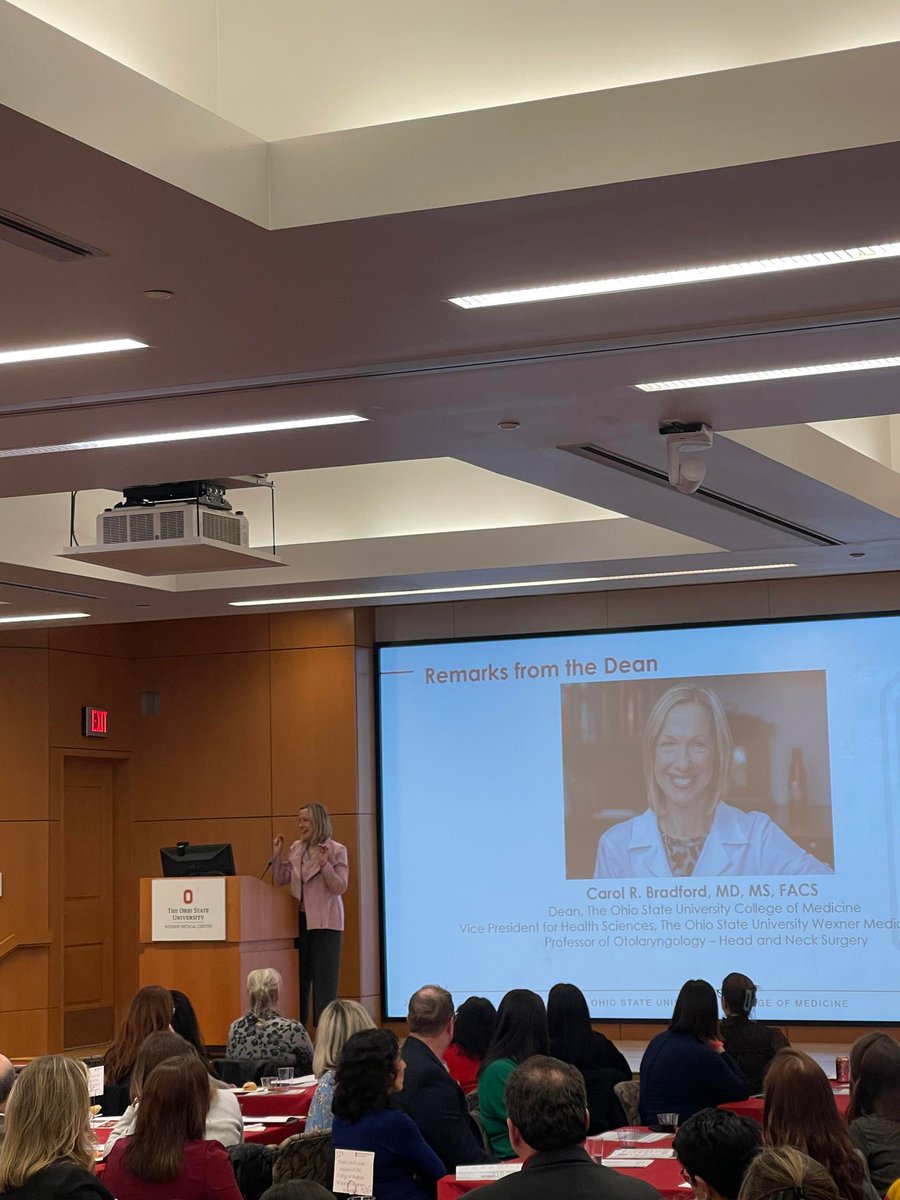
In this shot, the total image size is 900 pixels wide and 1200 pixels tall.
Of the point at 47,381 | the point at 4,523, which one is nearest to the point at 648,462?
the point at 47,381

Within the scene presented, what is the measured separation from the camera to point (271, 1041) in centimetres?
829

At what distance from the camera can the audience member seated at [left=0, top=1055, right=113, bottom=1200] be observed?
4.07 meters

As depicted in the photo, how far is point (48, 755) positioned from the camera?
13062 millimetres

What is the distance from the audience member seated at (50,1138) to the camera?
407cm

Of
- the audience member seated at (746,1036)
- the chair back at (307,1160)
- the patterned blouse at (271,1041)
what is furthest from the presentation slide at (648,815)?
the chair back at (307,1160)

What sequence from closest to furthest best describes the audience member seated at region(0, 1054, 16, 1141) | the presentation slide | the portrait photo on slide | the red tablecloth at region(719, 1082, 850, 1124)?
the audience member seated at region(0, 1054, 16, 1141), the red tablecloth at region(719, 1082, 850, 1124), the presentation slide, the portrait photo on slide

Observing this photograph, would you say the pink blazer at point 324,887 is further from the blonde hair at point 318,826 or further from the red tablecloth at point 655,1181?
the red tablecloth at point 655,1181

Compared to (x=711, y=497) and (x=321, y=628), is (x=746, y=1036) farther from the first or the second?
(x=321, y=628)

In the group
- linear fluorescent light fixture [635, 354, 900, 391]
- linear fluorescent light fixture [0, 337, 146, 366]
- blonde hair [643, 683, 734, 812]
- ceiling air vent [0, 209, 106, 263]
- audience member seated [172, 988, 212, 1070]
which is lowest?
audience member seated [172, 988, 212, 1070]

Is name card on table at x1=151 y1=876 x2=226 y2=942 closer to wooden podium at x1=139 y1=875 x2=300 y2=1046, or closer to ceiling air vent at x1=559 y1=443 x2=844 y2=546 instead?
wooden podium at x1=139 y1=875 x2=300 y2=1046

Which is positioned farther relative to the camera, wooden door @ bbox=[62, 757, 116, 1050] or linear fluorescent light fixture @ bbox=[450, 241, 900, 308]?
wooden door @ bbox=[62, 757, 116, 1050]

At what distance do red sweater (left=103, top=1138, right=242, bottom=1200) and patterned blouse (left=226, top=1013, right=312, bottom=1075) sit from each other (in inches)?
146

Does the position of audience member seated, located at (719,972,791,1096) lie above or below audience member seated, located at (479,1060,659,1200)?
below

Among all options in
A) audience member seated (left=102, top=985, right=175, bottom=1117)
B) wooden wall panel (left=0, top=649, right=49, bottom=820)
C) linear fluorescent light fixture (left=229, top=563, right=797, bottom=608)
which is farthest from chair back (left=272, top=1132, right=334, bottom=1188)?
wooden wall panel (left=0, top=649, right=49, bottom=820)
